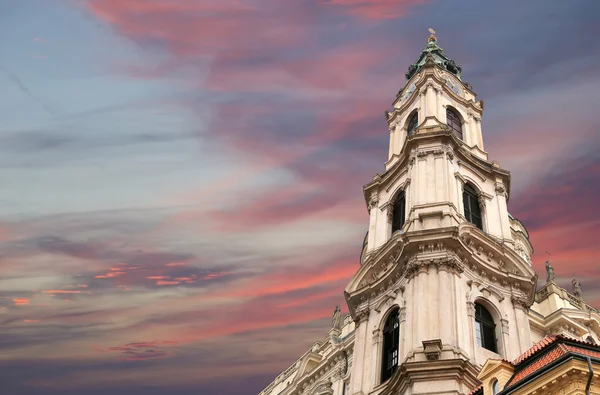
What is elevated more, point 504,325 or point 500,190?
point 500,190

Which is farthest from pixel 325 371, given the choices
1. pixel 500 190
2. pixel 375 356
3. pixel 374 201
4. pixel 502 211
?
pixel 500 190

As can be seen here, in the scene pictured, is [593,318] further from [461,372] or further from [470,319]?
[461,372]

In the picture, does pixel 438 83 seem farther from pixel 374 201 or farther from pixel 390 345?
pixel 390 345

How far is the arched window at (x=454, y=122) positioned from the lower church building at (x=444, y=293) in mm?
103

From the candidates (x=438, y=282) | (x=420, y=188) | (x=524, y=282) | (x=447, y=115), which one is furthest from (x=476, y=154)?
(x=438, y=282)

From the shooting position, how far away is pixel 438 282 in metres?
36.8

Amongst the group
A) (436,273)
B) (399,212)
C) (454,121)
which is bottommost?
(436,273)

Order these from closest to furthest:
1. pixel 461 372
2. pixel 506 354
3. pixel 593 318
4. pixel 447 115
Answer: pixel 461 372
pixel 506 354
pixel 593 318
pixel 447 115

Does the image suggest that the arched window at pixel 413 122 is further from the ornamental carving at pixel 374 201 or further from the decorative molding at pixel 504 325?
the decorative molding at pixel 504 325

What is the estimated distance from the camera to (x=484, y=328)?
→ 1469 inches

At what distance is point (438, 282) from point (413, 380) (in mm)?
6265

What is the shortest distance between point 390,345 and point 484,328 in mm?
4945

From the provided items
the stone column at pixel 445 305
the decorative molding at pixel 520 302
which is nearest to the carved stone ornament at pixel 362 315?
the stone column at pixel 445 305

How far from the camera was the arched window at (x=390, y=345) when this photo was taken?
119 feet
